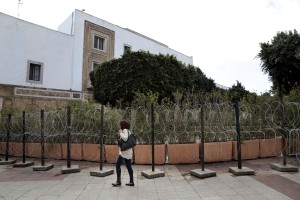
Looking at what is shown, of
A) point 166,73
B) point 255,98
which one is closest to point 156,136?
point 255,98

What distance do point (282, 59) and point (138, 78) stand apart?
881 cm

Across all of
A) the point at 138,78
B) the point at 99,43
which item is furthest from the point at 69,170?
the point at 99,43

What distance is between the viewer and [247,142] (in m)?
9.02

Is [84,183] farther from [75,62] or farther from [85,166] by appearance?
[75,62]

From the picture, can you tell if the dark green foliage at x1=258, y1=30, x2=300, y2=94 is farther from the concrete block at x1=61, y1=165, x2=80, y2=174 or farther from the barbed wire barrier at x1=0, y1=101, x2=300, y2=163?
the concrete block at x1=61, y1=165, x2=80, y2=174

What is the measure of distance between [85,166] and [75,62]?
1941 cm

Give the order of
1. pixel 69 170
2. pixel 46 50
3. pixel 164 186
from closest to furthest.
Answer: pixel 164 186 → pixel 69 170 → pixel 46 50

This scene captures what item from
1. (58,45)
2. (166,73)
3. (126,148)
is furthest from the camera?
(58,45)

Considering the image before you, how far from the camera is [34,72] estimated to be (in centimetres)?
2488

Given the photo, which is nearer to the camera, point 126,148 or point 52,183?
point 126,148

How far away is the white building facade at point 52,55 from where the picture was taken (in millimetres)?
22500

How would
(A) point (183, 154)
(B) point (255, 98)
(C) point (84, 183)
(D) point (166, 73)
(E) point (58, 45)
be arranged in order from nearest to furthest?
(C) point (84, 183) → (A) point (183, 154) → (B) point (255, 98) → (D) point (166, 73) → (E) point (58, 45)

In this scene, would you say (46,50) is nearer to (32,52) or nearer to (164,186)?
(32,52)

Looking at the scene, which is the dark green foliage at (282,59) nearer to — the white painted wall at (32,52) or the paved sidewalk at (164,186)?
the paved sidewalk at (164,186)
